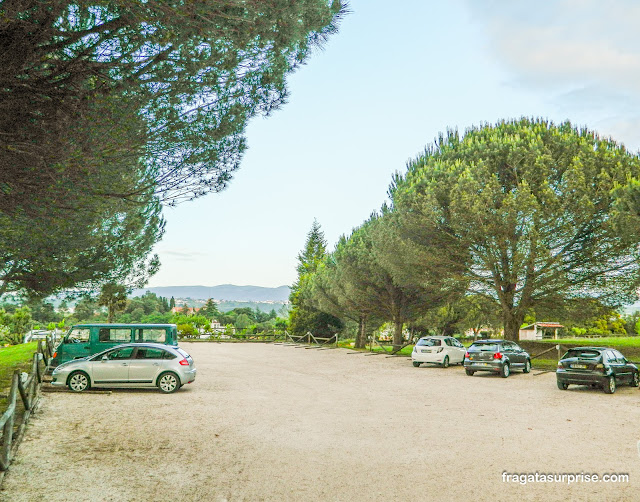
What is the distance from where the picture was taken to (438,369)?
24.3 m

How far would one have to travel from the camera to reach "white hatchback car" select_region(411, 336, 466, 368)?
24875 millimetres

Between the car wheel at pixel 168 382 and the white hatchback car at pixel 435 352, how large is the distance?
42.9 feet

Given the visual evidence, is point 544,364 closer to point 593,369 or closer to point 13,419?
point 593,369

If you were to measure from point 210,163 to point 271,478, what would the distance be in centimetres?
676

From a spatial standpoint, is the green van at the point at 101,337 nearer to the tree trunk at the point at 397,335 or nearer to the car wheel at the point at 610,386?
the car wheel at the point at 610,386

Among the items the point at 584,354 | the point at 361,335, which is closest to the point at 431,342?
the point at 584,354

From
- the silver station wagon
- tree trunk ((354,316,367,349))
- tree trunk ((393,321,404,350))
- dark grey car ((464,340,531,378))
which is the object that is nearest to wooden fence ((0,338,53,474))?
the silver station wagon

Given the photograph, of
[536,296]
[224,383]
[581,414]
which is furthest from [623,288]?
[224,383]

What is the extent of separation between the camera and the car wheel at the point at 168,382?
15188 mm

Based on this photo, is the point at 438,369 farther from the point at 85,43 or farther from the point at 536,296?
the point at 85,43

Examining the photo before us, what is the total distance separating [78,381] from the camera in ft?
49.2

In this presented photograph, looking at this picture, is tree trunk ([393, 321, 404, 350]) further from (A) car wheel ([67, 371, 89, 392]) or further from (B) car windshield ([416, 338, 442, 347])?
(A) car wheel ([67, 371, 89, 392])

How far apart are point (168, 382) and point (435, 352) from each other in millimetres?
13873

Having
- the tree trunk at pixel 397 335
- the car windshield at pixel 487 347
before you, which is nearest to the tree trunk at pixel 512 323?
the car windshield at pixel 487 347
